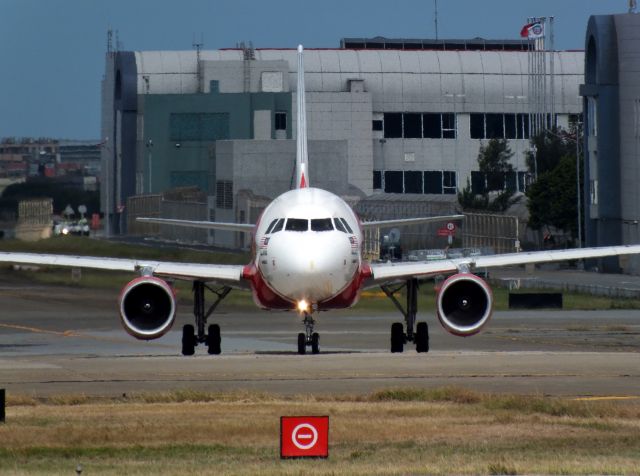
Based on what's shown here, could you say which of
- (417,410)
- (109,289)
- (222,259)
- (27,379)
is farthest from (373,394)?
(222,259)

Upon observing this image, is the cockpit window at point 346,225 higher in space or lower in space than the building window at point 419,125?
lower

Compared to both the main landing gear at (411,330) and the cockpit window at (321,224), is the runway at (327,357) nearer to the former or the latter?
the main landing gear at (411,330)

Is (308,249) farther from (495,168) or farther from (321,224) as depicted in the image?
(495,168)

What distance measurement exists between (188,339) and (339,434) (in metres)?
16.9

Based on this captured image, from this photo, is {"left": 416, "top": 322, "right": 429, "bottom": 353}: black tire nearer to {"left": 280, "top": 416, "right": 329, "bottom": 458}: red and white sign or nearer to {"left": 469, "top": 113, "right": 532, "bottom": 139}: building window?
{"left": 280, "top": 416, "right": 329, "bottom": 458}: red and white sign

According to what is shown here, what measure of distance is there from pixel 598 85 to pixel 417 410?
74.8 metres

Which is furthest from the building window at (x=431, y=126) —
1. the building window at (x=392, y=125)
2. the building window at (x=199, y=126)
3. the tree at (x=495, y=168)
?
the building window at (x=199, y=126)

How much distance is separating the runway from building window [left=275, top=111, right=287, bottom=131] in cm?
8254

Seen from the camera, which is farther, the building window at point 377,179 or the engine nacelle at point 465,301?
the building window at point 377,179

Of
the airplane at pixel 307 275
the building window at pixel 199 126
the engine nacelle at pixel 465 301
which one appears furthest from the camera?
the building window at pixel 199 126

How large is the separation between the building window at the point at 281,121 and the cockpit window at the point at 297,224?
106m

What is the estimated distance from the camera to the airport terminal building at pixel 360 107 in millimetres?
140625

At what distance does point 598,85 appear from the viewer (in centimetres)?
9762

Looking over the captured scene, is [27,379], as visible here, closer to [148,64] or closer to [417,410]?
[417,410]
